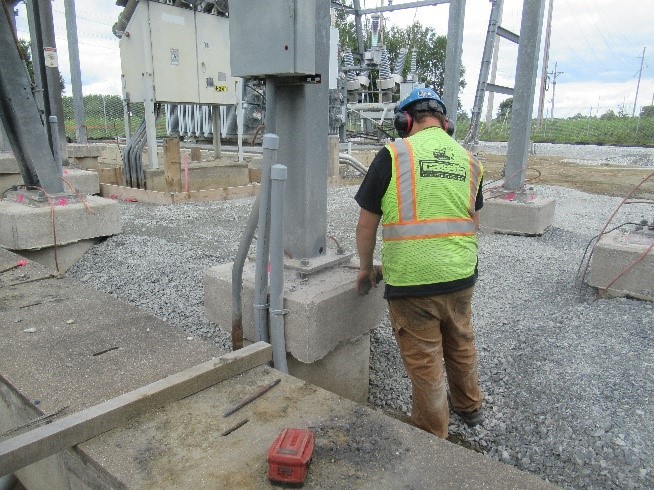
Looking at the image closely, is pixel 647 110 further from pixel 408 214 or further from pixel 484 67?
pixel 408 214

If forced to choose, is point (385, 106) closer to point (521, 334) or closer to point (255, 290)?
point (521, 334)

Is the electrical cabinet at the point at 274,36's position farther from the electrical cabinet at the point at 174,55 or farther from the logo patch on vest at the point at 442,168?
the electrical cabinet at the point at 174,55

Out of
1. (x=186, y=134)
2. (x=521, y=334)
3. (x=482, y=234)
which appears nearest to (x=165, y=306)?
(x=521, y=334)

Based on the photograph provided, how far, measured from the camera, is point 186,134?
20.1m

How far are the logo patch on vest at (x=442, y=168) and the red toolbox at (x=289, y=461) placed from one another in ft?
4.69

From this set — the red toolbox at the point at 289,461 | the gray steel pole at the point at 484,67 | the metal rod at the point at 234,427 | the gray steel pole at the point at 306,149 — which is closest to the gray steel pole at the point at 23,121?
the gray steel pole at the point at 306,149

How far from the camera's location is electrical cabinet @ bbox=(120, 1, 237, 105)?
905cm

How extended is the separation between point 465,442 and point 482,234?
15.8ft

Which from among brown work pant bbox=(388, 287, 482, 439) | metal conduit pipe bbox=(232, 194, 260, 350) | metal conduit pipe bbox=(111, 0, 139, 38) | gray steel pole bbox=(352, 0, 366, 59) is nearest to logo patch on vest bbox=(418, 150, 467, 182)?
brown work pant bbox=(388, 287, 482, 439)

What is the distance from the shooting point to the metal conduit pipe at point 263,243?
2525 millimetres

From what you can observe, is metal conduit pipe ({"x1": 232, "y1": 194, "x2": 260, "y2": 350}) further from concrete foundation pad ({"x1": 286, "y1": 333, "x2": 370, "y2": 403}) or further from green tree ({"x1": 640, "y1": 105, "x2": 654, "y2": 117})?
green tree ({"x1": 640, "y1": 105, "x2": 654, "y2": 117})

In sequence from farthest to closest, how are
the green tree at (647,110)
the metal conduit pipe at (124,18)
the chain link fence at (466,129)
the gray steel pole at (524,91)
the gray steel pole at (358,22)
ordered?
1. the green tree at (647,110)
2. the chain link fence at (466,129)
3. the gray steel pole at (358,22)
4. the metal conduit pipe at (124,18)
5. the gray steel pole at (524,91)

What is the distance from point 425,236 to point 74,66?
12675 mm

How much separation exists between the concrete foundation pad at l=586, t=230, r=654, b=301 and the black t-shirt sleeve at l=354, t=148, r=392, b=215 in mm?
3029
